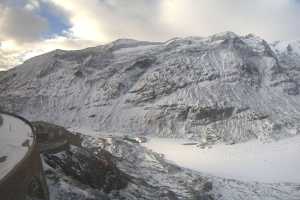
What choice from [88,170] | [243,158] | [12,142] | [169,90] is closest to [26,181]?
[12,142]

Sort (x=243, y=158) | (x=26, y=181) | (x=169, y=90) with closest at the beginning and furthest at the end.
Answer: (x=26, y=181)
(x=243, y=158)
(x=169, y=90)

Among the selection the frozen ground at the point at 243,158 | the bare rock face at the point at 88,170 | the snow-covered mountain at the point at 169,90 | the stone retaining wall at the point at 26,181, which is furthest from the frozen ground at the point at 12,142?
the snow-covered mountain at the point at 169,90

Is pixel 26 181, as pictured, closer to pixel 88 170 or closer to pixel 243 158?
pixel 88 170

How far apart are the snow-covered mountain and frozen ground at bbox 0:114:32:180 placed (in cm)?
3364

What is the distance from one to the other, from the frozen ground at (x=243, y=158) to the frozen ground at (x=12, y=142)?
19156 mm

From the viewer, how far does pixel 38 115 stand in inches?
2494

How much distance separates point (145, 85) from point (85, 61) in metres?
15.5

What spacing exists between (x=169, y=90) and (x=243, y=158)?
2438 centimetres

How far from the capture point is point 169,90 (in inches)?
2485

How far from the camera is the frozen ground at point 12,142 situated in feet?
49.9

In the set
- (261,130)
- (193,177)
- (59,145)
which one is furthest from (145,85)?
(59,145)

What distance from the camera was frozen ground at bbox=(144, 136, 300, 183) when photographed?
34.7 metres

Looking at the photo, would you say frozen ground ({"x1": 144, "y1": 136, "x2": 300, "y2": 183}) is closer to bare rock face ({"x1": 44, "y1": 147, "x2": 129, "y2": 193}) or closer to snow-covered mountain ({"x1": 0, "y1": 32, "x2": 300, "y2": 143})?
snow-covered mountain ({"x1": 0, "y1": 32, "x2": 300, "y2": 143})

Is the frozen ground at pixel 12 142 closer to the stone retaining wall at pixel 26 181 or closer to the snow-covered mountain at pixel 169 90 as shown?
the stone retaining wall at pixel 26 181
